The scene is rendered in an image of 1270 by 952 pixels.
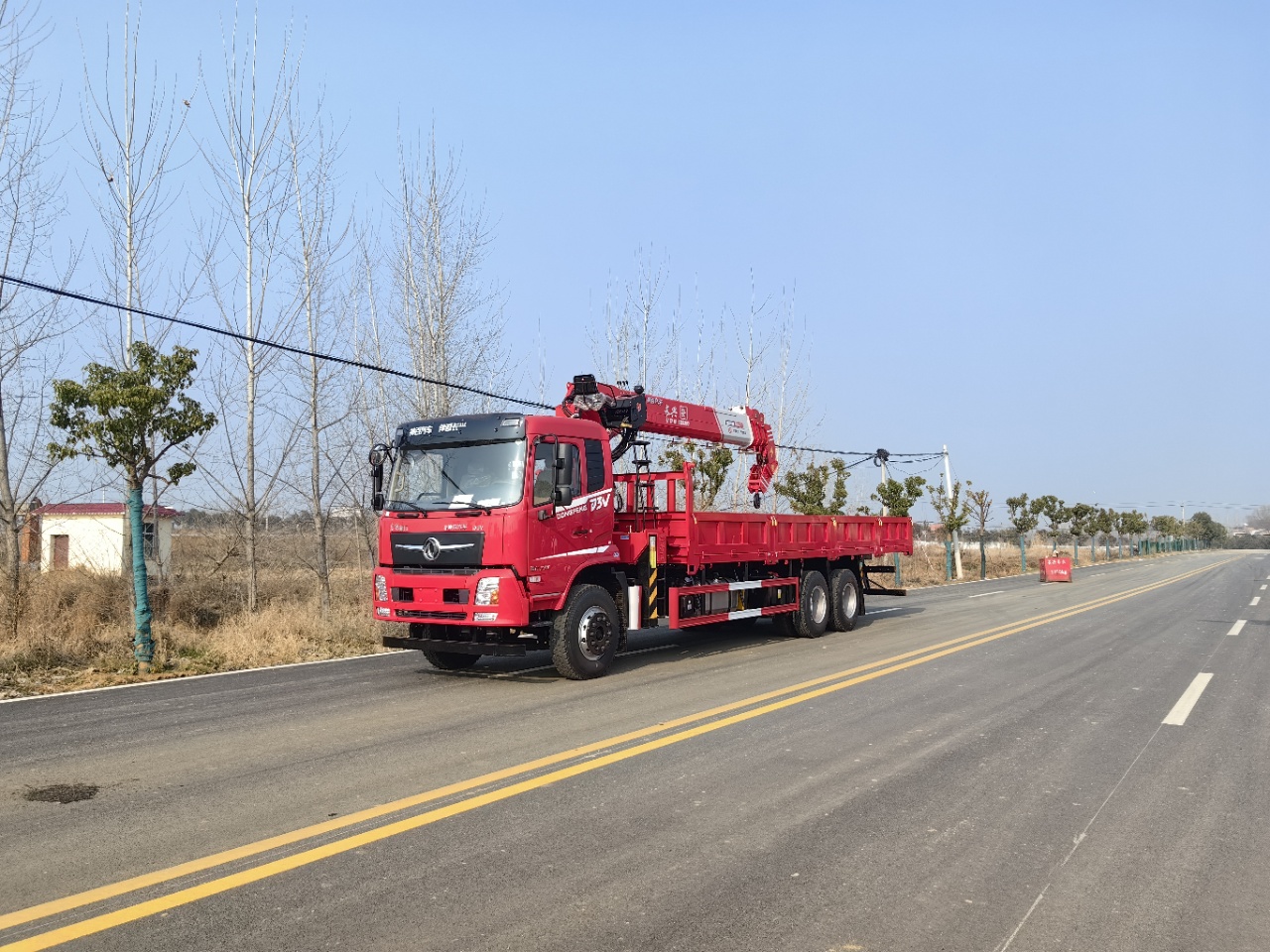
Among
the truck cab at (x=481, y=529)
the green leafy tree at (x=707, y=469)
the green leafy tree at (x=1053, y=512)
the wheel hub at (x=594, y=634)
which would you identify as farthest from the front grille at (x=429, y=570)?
the green leafy tree at (x=1053, y=512)

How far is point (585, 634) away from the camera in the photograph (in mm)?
10711

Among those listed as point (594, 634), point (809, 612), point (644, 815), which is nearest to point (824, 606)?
point (809, 612)

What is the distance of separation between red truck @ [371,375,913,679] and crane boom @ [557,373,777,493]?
0.03m

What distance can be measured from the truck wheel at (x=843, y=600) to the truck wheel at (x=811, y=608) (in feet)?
0.76

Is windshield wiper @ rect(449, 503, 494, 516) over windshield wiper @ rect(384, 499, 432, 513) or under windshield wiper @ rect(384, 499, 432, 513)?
under

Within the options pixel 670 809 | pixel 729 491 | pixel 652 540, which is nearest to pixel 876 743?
pixel 670 809

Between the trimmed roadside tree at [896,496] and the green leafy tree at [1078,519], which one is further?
the green leafy tree at [1078,519]

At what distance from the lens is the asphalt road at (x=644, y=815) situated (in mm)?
3906

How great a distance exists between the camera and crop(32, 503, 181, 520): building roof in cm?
1558

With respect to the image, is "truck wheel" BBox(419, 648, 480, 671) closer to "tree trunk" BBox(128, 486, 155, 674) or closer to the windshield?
the windshield

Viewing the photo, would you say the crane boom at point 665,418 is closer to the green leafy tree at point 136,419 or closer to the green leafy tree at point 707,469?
the green leafy tree at point 136,419

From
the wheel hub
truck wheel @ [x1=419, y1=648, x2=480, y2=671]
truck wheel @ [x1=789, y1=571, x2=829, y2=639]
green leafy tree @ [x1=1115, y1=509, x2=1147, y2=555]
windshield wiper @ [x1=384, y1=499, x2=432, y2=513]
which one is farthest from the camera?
green leafy tree @ [x1=1115, y1=509, x2=1147, y2=555]

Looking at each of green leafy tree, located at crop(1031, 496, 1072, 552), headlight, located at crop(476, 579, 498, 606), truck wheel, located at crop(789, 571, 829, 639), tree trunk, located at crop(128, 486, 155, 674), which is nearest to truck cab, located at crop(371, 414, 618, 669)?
headlight, located at crop(476, 579, 498, 606)

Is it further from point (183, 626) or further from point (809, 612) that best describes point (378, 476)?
point (809, 612)
